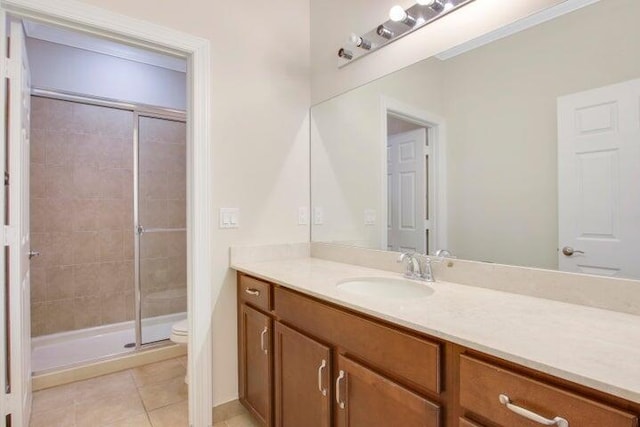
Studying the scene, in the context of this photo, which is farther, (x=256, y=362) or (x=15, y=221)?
(x=256, y=362)

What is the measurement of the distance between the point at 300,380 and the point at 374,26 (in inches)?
69.4

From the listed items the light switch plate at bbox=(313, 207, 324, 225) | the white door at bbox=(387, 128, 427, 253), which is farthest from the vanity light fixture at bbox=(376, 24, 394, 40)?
the light switch plate at bbox=(313, 207, 324, 225)

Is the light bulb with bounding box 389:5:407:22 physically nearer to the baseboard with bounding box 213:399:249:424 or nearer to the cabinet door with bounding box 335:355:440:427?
the cabinet door with bounding box 335:355:440:427

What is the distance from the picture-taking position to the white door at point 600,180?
3.33 feet

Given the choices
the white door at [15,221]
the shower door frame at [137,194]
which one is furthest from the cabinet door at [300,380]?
the shower door frame at [137,194]

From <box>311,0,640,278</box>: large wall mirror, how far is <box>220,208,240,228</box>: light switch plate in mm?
699

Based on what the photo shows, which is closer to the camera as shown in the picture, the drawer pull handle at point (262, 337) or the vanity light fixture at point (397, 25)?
the vanity light fixture at point (397, 25)

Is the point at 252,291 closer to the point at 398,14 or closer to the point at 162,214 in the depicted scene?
the point at 398,14

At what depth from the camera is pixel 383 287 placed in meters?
1.57

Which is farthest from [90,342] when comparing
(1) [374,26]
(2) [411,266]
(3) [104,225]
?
(1) [374,26]

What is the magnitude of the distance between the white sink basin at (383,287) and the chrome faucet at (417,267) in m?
0.05

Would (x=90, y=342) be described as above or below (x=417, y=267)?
below

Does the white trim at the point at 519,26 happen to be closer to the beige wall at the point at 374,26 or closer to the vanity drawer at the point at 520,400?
the beige wall at the point at 374,26

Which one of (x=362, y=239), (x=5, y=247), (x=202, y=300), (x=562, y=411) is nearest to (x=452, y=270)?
(x=362, y=239)
